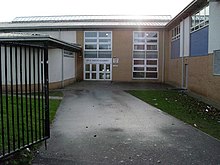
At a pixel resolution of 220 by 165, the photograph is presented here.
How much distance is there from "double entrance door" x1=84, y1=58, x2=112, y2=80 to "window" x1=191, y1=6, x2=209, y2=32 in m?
13.1

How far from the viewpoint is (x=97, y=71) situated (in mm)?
32219

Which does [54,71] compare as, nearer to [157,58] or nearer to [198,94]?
[198,94]

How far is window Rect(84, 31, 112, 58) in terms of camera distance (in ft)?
105

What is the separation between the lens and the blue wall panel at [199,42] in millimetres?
17031

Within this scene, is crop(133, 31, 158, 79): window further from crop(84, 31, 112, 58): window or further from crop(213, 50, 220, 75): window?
crop(213, 50, 220, 75): window

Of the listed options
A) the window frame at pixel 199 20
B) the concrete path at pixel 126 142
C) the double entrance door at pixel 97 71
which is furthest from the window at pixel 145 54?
the concrete path at pixel 126 142

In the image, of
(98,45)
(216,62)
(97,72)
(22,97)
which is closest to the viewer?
(22,97)

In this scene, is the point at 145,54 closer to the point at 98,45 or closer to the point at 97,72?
the point at 98,45

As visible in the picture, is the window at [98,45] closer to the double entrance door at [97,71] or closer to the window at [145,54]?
the double entrance door at [97,71]

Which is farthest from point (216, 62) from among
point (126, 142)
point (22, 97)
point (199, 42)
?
point (22, 97)

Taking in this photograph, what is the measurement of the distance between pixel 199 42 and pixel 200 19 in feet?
4.65

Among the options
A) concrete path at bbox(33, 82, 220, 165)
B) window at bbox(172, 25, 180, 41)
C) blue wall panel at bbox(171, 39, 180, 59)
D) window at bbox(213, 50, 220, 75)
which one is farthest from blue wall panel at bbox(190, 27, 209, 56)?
concrete path at bbox(33, 82, 220, 165)

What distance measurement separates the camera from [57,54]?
23.0 metres

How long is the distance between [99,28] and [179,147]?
26.5m
